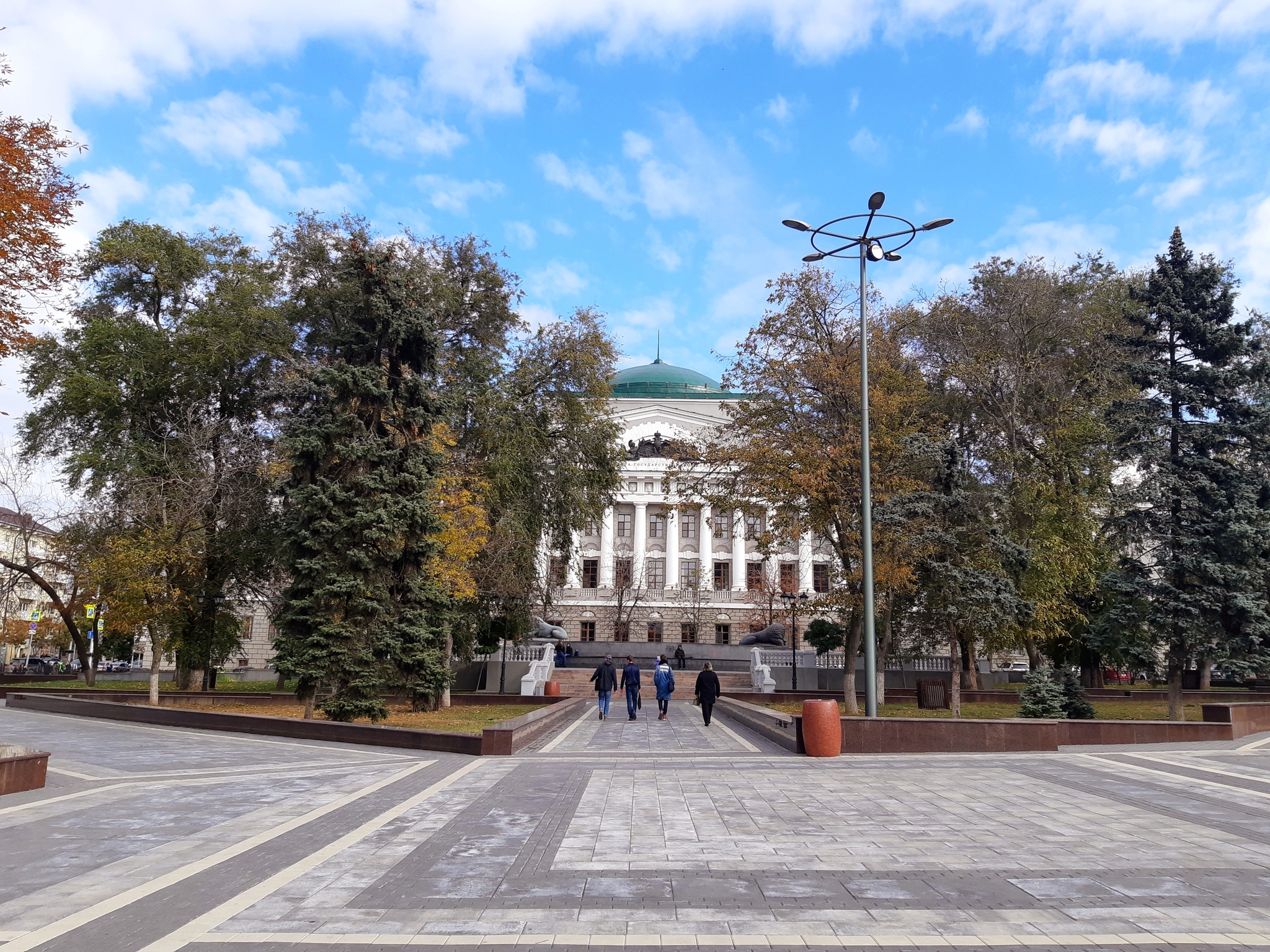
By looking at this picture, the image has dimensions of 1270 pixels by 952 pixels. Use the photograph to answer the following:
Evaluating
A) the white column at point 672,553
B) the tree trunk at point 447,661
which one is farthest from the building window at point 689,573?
the tree trunk at point 447,661

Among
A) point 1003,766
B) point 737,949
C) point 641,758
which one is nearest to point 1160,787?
point 1003,766

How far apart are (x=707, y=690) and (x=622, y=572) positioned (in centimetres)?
4384

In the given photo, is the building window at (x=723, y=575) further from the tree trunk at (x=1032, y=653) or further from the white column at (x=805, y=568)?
the tree trunk at (x=1032, y=653)

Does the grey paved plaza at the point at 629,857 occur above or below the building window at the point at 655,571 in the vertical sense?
below

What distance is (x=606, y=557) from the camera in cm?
6619

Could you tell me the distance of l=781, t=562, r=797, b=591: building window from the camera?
5220 centimetres

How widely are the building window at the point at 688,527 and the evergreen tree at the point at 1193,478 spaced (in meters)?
45.9

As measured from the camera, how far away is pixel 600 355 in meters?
32.5

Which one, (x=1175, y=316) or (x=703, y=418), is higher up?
(x=703, y=418)

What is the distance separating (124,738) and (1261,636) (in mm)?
25497

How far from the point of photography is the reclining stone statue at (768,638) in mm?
49312

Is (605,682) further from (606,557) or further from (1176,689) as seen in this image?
(606,557)

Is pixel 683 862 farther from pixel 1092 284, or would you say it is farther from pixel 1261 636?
pixel 1092 284

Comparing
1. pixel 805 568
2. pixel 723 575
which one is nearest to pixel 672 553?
pixel 723 575
